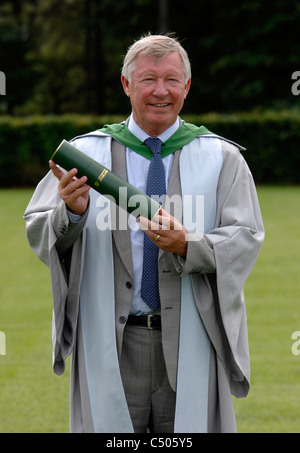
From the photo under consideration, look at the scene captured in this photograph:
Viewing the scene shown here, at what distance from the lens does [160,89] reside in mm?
3025

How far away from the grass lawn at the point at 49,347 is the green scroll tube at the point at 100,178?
119 inches

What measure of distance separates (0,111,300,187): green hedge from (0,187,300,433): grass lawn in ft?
33.3

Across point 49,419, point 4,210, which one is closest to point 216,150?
point 49,419

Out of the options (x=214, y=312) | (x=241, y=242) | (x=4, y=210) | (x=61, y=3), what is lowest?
(x=4, y=210)

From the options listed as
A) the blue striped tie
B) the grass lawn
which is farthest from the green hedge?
the blue striped tie

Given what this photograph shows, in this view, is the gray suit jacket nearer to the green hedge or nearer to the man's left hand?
the man's left hand

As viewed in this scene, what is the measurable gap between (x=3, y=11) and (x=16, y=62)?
3.39 metres

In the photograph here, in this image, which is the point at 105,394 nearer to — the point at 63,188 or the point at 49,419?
the point at 63,188

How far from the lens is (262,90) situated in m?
31.6

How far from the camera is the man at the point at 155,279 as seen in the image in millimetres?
3078

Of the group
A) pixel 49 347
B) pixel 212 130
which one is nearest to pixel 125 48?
pixel 212 130

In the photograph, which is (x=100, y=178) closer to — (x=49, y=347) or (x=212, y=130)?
(x=49, y=347)

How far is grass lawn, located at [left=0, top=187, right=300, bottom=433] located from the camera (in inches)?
222

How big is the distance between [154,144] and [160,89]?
11.7 inches
